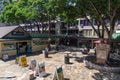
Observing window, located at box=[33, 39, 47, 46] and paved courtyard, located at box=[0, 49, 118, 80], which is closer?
paved courtyard, located at box=[0, 49, 118, 80]

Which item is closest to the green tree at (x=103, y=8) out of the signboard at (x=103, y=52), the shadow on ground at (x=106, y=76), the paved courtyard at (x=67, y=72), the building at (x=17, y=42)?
the signboard at (x=103, y=52)

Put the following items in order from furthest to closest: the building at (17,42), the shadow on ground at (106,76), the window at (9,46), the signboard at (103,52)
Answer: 1. the building at (17,42)
2. the window at (9,46)
3. the signboard at (103,52)
4. the shadow on ground at (106,76)

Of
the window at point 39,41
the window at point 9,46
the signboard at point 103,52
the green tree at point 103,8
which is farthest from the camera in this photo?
the window at point 39,41

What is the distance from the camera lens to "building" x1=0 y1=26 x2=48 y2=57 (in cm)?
2384

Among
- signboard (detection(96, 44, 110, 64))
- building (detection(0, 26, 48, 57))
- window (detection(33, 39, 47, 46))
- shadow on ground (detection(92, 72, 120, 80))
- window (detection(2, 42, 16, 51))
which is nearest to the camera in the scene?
shadow on ground (detection(92, 72, 120, 80))

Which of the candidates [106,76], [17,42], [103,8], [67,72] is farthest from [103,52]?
[17,42]

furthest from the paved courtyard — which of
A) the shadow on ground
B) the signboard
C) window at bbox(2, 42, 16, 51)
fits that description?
window at bbox(2, 42, 16, 51)

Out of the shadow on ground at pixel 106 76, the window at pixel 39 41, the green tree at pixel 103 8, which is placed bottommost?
the shadow on ground at pixel 106 76

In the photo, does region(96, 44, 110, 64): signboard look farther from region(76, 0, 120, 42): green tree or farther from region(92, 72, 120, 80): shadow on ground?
region(92, 72, 120, 80): shadow on ground

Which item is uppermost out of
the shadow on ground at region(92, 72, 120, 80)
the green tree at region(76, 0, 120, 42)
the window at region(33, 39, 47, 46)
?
the green tree at region(76, 0, 120, 42)

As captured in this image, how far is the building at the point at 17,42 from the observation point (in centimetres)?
2384

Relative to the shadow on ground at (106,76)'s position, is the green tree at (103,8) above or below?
above

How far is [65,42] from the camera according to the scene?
40531mm

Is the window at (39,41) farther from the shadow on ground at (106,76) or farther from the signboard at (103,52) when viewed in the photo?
the shadow on ground at (106,76)
